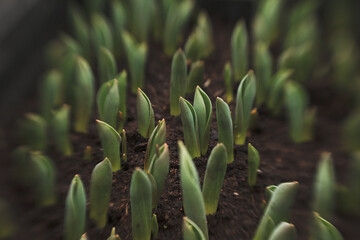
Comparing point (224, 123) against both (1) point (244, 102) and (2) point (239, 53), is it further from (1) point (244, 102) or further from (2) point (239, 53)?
(2) point (239, 53)

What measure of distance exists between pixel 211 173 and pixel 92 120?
0.52m

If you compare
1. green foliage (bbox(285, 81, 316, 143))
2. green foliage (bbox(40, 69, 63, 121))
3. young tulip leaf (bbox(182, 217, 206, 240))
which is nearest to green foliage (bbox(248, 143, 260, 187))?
young tulip leaf (bbox(182, 217, 206, 240))

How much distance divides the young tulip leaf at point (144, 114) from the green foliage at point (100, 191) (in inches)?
5.0

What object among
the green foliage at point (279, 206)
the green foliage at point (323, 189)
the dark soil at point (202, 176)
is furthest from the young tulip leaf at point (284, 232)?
the green foliage at point (323, 189)

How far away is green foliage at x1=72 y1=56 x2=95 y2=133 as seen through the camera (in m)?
1.24

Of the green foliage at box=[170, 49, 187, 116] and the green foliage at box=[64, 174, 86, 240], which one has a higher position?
the green foliage at box=[170, 49, 187, 116]

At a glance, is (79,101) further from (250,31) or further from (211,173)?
(250,31)

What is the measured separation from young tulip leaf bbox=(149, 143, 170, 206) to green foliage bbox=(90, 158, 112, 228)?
0.09m

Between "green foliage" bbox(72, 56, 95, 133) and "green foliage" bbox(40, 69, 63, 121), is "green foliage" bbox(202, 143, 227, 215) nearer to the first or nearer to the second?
"green foliage" bbox(72, 56, 95, 133)

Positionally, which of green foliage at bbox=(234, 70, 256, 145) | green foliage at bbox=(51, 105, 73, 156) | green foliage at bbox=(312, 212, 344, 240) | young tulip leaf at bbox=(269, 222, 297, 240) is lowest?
green foliage at bbox=(312, 212, 344, 240)

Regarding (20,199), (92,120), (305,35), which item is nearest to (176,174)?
(92,120)

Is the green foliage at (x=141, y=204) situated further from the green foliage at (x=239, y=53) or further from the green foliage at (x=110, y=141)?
the green foliage at (x=239, y=53)

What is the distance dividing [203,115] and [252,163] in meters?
0.15

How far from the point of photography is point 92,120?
1.28 metres
